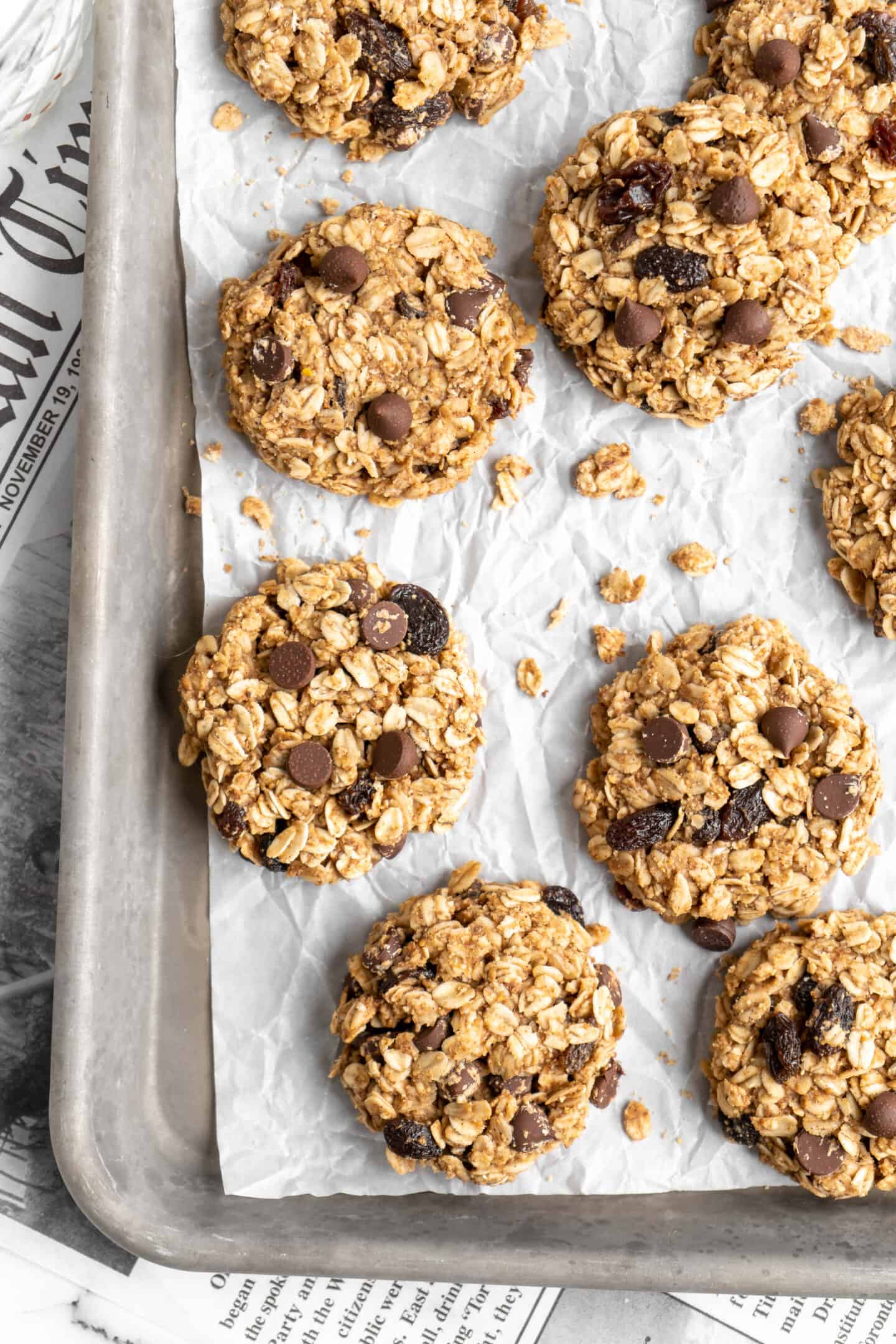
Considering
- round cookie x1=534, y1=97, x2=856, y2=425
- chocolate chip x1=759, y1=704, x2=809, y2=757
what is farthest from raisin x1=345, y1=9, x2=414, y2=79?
chocolate chip x1=759, y1=704, x2=809, y2=757

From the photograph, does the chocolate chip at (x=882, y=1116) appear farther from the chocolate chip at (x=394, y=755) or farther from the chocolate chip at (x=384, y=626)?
the chocolate chip at (x=384, y=626)

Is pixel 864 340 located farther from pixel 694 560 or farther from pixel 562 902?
pixel 562 902

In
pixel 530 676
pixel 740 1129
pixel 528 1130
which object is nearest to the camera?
pixel 528 1130

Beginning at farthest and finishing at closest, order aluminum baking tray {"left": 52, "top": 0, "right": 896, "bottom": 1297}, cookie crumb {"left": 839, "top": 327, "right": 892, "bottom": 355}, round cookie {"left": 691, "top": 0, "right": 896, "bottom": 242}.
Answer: cookie crumb {"left": 839, "top": 327, "right": 892, "bottom": 355} → round cookie {"left": 691, "top": 0, "right": 896, "bottom": 242} → aluminum baking tray {"left": 52, "top": 0, "right": 896, "bottom": 1297}

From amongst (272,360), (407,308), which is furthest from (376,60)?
(272,360)

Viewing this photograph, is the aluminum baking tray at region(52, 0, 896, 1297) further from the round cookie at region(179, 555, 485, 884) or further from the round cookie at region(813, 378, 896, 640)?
the round cookie at region(813, 378, 896, 640)

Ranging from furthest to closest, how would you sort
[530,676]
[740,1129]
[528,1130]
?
[530,676] < [740,1129] < [528,1130]

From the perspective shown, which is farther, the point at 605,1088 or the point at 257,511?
the point at 257,511
